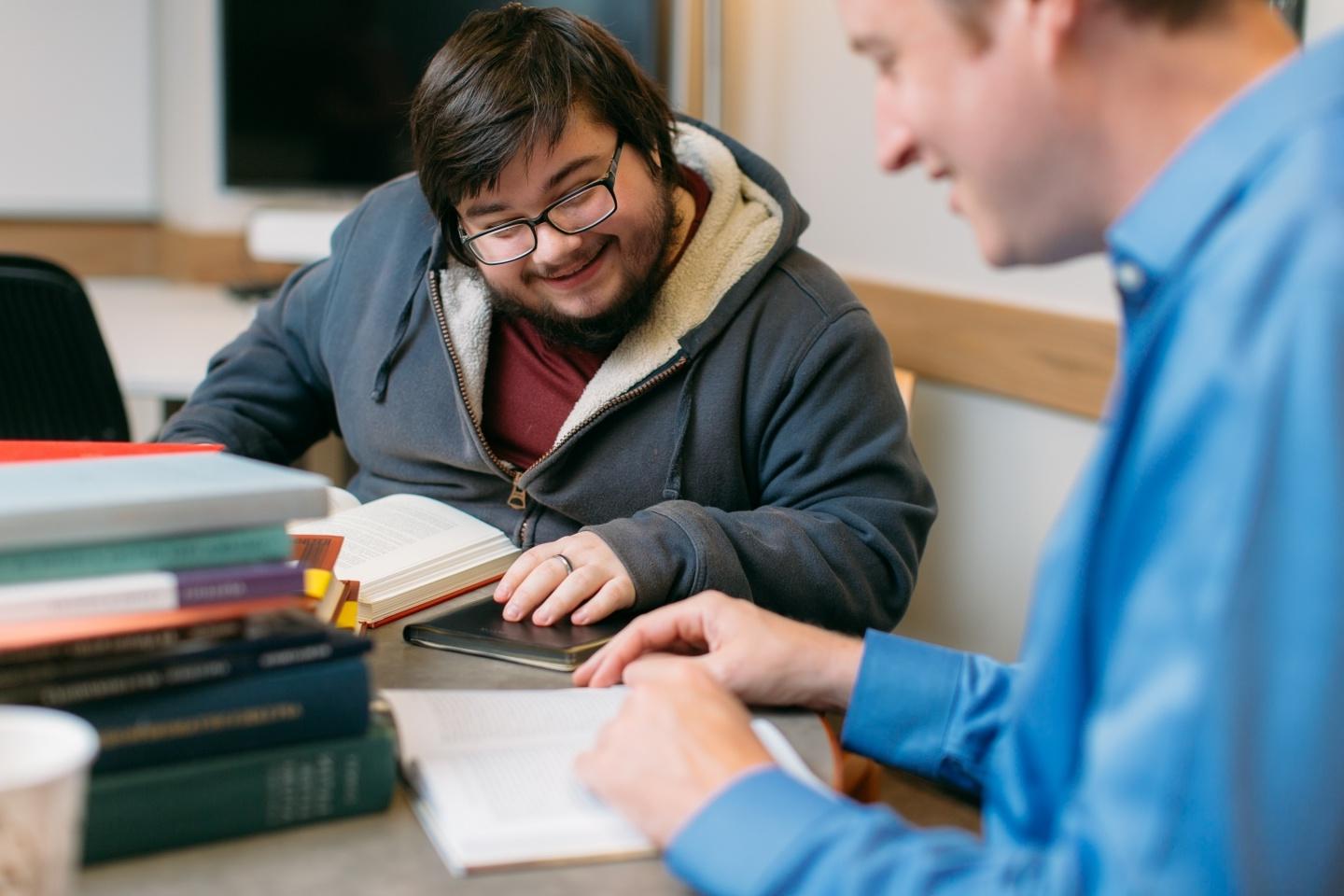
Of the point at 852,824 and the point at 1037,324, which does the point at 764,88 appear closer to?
the point at 1037,324

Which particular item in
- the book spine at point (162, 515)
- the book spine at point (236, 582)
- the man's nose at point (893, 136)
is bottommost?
the book spine at point (236, 582)

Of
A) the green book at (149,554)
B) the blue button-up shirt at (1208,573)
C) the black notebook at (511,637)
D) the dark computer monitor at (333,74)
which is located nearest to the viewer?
the blue button-up shirt at (1208,573)

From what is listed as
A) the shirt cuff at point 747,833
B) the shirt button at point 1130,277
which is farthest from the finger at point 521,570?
the shirt button at point 1130,277

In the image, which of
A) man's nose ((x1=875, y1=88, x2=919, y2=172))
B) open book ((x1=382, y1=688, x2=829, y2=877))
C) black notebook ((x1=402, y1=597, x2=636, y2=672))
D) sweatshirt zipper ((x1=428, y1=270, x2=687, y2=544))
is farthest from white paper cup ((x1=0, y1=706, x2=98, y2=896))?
sweatshirt zipper ((x1=428, y1=270, x2=687, y2=544))

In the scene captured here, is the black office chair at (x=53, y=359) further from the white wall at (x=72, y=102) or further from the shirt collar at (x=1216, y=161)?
the shirt collar at (x=1216, y=161)

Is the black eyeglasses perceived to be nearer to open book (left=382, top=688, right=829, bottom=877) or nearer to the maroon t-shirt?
the maroon t-shirt

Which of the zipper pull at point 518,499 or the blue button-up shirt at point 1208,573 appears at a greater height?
the blue button-up shirt at point 1208,573

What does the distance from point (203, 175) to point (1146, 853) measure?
329 cm

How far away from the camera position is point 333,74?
3.33 m

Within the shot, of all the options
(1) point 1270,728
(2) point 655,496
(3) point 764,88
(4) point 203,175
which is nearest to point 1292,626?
(1) point 1270,728

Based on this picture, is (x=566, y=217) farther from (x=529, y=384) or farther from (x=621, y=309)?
(x=529, y=384)

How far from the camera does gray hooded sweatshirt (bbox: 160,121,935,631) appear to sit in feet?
4.72

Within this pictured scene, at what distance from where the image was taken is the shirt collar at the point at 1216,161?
671mm

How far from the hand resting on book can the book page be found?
139mm
